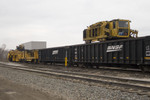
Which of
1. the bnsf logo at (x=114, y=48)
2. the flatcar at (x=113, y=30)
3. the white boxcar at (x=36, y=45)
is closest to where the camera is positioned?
the bnsf logo at (x=114, y=48)

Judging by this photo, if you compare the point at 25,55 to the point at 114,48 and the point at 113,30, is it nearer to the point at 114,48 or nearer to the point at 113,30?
the point at 113,30

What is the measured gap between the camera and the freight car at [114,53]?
1223 cm

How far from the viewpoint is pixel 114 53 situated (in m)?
14.6

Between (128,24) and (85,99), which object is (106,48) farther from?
(85,99)

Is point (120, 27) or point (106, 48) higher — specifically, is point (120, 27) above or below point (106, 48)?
above

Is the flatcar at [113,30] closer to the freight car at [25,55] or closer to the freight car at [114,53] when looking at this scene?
the freight car at [114,53]

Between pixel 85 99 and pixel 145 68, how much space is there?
845 cm

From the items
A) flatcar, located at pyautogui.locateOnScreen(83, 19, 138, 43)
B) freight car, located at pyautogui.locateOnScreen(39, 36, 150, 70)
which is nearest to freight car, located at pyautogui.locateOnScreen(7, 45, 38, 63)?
freight car, located at pyautogui.locateOnScreen(39, 36, 150, 70)

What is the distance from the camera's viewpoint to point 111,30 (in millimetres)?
16641

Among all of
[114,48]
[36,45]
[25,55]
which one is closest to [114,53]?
[114,48]

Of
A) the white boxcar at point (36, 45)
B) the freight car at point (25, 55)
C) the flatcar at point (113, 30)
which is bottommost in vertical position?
the freight car at point (25, 55)

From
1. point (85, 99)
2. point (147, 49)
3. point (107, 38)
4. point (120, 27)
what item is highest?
point (120, 27)

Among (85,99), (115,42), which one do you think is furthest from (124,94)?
(115,42)

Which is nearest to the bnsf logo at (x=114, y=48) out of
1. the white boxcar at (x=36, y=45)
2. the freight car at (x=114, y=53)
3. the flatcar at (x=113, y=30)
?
the freight car at (x=114, y=53)
